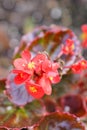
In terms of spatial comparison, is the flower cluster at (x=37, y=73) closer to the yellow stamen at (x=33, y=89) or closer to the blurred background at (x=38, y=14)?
the yellow stamen at (x=33, y=89)

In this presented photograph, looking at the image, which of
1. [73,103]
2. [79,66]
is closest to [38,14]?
[73,103]

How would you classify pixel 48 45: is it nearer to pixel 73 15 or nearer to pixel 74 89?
pixel 74 89

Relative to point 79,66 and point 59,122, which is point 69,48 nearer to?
point 79,66

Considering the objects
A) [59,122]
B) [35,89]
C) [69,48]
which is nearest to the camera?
[35,89]

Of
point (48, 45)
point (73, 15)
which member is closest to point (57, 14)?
point (73, 15)

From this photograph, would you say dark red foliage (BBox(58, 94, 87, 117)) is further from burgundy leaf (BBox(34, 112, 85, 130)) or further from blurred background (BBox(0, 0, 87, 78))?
blurred background (BBox(0, 0, 87, 78))

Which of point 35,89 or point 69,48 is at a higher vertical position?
point 69,48

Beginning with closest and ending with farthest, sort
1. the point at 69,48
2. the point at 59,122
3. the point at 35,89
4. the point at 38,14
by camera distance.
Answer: the point at 35,89
the point at 59,122
the point at 69,48
the point at 38,14

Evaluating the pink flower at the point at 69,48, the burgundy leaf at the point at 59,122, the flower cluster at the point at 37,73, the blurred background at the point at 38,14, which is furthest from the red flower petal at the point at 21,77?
the blurred background at the point at 38,14
